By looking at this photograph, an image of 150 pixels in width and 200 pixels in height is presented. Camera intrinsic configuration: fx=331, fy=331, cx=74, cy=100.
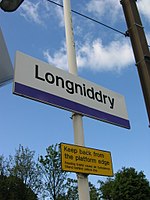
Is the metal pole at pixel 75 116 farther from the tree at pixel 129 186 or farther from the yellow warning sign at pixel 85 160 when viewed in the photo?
the tree at pixel 129 186

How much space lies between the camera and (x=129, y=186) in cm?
3872

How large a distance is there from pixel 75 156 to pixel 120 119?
124cm

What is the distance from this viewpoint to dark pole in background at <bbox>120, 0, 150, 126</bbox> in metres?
4.60

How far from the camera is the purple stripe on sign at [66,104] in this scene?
4.00m

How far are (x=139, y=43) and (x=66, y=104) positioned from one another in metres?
1.55

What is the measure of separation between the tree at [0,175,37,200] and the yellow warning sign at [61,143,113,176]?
26.6 metres

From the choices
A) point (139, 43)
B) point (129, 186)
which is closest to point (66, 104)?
point (139, 43)

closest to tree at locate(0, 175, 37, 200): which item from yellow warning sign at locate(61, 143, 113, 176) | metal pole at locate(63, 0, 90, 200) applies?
metal pole at locate(63, 0, 90, 200)

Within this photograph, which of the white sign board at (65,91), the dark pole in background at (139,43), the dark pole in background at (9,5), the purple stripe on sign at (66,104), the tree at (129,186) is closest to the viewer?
the dark pole in background at (9,5)

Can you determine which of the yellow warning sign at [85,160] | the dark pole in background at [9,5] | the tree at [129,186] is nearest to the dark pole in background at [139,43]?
the yellow warning sign at [85,160]

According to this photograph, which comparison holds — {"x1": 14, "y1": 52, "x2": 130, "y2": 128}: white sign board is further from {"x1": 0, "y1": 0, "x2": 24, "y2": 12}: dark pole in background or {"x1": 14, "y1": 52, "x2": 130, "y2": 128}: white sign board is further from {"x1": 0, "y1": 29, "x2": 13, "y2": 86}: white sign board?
{"x1": 0, "y1": 29, "x2": 13, "y2": 86}: white sign board

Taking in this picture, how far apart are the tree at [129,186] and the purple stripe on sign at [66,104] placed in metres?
35.5

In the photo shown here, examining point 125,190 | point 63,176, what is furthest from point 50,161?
point 125,190

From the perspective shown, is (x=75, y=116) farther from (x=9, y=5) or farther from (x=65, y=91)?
(x=9, y=5)
